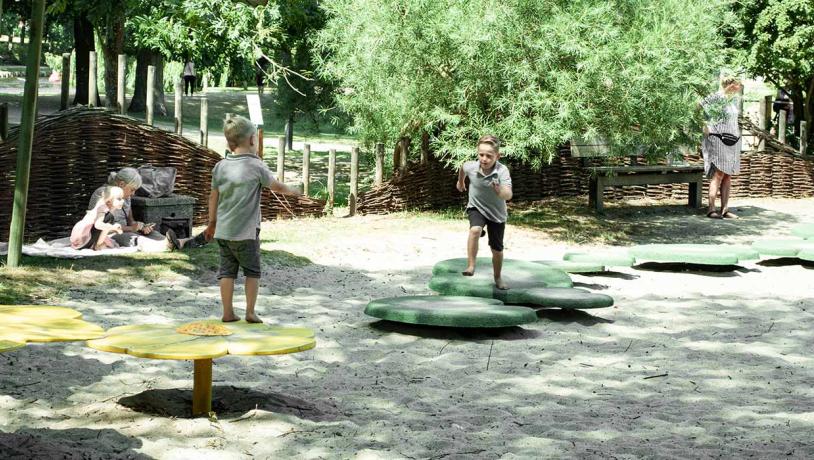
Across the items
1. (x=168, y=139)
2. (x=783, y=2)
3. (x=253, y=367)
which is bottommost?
(x=253, y=367)

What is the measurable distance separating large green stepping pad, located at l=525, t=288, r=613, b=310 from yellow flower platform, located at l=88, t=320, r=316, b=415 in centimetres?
329

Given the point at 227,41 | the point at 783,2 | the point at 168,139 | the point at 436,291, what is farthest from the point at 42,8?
the point at 783,2

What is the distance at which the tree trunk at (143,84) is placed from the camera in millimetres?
27234

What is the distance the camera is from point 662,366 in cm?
714

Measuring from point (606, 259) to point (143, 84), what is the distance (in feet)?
66.6

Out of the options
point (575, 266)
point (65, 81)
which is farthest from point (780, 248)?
point (65, 81)

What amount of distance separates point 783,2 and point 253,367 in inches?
546

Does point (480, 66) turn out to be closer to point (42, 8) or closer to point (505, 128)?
point (505, 128)

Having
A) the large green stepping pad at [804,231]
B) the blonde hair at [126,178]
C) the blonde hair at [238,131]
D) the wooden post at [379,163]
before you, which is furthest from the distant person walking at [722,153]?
the blonde hair at [238,131]

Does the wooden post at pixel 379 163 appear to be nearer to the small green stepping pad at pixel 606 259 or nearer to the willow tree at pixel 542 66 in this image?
the willow tree at pixel 542 66

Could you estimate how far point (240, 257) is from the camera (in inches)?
255

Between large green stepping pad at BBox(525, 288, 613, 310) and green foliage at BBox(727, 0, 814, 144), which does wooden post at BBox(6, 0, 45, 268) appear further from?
green foliage at BBox(727, 0, 814, 144)

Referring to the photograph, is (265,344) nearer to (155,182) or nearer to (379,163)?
(155,182)

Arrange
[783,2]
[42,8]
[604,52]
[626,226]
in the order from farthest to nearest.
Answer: [783,2], [626,226], [604,52], [42,8]
